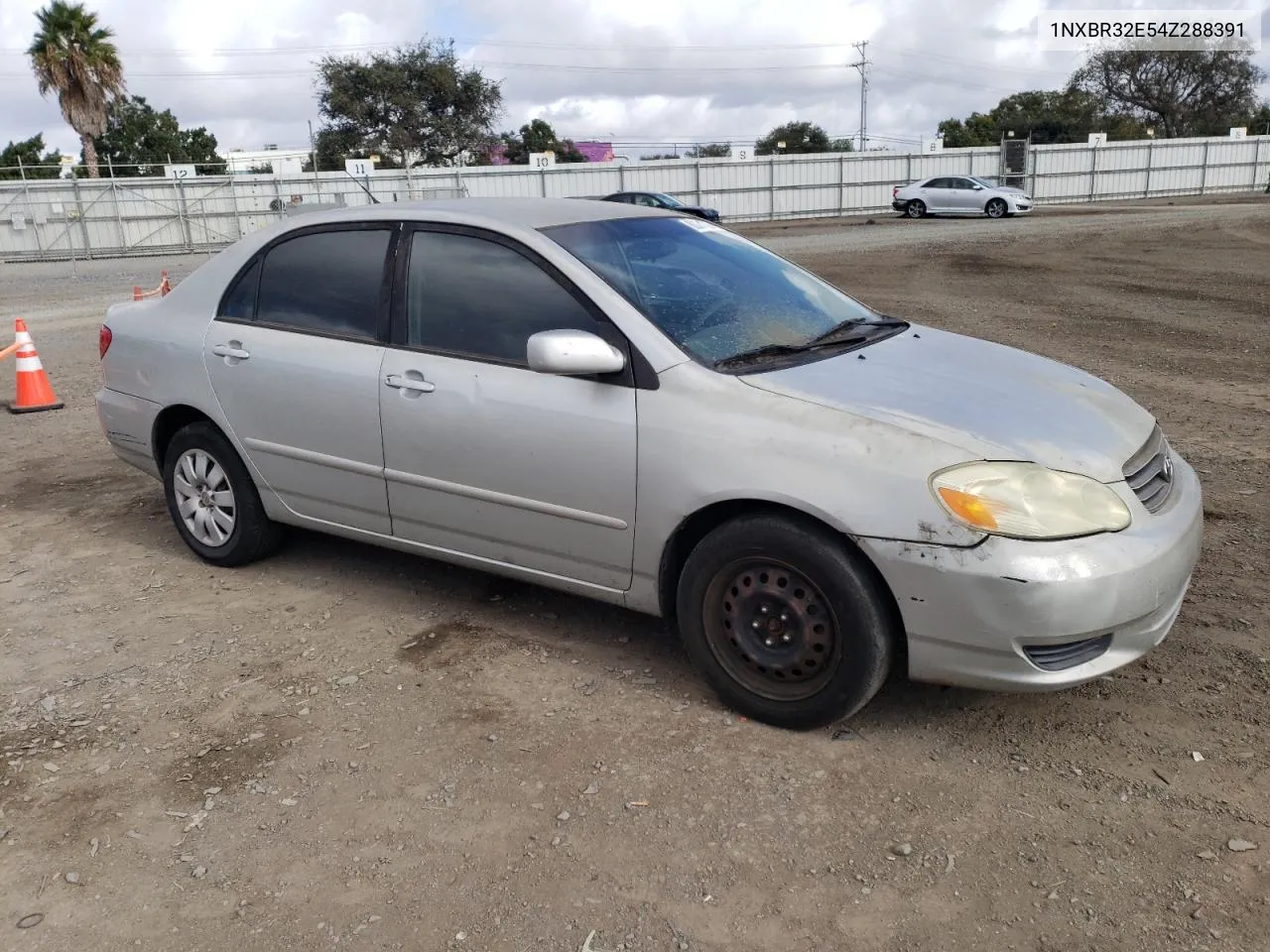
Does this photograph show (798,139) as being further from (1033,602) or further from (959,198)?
(1033,602)

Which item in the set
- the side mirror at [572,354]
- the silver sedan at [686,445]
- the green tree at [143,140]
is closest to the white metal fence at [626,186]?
the silver sedan at [686,445]

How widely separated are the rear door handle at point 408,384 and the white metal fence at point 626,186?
2263 cm

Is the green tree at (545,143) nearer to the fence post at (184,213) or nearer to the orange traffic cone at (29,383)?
the fence post at (184,213)

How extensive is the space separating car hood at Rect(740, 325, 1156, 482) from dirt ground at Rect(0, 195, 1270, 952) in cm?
88

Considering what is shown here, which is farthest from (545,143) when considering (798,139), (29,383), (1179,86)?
(29,383)

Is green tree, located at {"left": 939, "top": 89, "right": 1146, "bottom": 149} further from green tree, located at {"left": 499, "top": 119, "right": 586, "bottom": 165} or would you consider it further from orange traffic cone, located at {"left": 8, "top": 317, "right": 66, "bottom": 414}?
orange traffic cone, located at {"left": 8, "top": 317, "right": 66, "bottom": 414}

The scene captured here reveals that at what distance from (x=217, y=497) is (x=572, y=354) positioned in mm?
2330

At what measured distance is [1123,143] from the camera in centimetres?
4291

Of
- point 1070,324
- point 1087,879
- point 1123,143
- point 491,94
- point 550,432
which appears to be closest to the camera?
point 1087,879

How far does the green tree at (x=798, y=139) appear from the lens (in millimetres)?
77794

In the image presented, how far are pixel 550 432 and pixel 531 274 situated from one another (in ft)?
2.05

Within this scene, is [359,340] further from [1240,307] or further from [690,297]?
[1240,307]

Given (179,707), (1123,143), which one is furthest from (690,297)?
(1123,143)

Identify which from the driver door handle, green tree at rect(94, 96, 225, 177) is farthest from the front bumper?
green tree at rect(94, 96, 225, 177)
